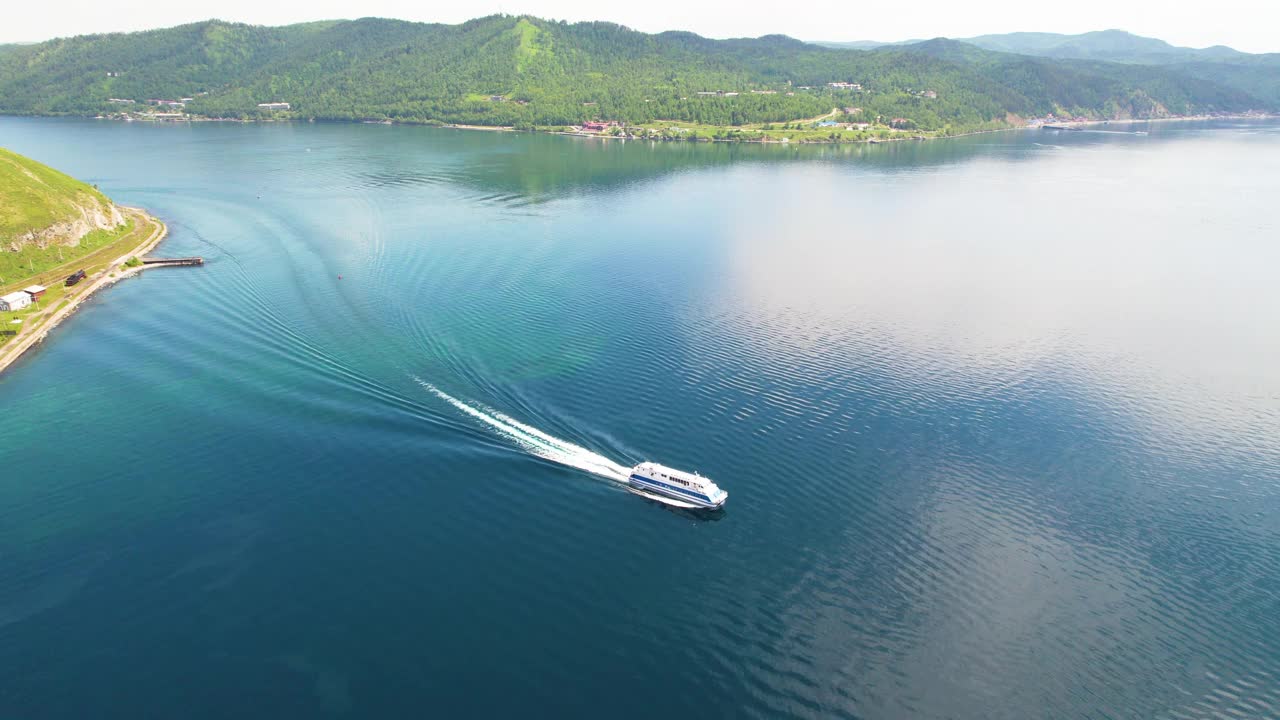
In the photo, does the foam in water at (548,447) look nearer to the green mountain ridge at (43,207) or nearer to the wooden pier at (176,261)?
the wooden pier at (176,261)

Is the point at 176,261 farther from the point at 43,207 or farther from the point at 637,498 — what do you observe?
the point at 637,498

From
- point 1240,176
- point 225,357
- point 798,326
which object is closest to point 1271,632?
point 798,326

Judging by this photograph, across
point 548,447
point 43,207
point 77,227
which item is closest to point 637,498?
point 548,447

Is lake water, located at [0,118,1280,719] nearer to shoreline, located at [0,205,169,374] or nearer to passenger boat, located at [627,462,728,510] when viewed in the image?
passenger boat, located at [627,462,728,510]

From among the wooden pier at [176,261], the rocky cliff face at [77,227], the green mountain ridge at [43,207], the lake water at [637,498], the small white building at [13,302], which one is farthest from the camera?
the wooden pier at [176,261]

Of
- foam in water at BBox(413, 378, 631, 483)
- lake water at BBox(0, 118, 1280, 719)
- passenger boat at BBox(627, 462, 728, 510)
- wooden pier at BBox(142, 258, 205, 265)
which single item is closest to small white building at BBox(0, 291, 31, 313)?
lake water at BBox(0, 118, 1280, 719)

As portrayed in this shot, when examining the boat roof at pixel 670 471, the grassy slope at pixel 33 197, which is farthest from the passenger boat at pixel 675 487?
the grassy slope at pixel 33 197
